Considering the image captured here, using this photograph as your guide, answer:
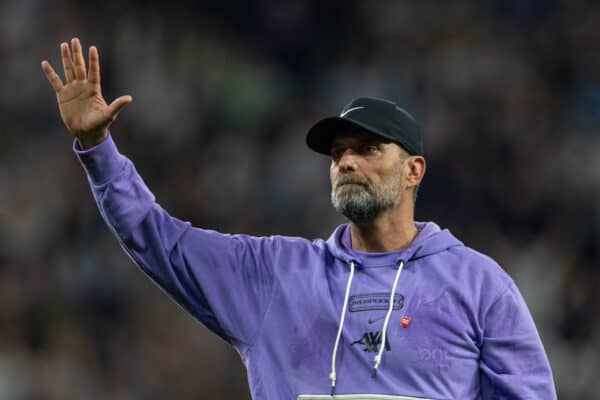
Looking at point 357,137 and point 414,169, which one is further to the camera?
point 414,169

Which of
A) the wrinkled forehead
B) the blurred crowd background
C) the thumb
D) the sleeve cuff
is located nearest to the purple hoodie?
the sleeve cuff

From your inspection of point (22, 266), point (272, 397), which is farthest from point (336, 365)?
point (22, 266)

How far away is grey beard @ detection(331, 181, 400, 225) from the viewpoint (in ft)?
12.1

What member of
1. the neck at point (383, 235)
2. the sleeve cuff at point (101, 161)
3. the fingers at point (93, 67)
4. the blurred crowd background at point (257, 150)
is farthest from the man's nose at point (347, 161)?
the blurred crowd background at point (257, 150)

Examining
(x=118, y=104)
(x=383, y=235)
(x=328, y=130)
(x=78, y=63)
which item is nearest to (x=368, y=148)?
(x=328, y=130)

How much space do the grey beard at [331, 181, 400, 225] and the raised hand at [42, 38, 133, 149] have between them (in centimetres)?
72

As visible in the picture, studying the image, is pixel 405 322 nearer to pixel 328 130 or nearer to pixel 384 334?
pixel 384 334

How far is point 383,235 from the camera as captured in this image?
3812 millimetres

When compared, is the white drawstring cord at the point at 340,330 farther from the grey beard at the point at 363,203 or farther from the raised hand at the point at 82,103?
the raised hand at the point at 82,103

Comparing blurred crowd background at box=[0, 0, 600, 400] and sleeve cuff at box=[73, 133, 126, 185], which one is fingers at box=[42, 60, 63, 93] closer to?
sleeve cuff at box=[73, 133, 126, 185]

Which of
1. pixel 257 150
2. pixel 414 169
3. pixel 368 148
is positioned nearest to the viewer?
pixel 368 148

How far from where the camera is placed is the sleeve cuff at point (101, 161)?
356 centimetres

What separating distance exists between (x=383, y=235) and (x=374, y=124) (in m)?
0.36

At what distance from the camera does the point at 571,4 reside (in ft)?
28.5
